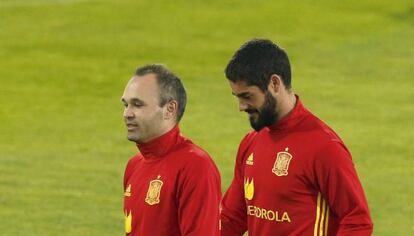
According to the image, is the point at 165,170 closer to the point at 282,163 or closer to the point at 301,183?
the point at 282,163

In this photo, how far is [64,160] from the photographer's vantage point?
22766mm

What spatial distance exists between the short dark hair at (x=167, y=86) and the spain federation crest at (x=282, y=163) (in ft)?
2.07

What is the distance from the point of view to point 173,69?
107 feet

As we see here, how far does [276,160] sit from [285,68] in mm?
554

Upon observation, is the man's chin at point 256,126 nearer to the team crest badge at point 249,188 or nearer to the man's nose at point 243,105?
the man's nose at point 243,105

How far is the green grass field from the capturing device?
1994cm

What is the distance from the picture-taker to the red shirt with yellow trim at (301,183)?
8297 mm

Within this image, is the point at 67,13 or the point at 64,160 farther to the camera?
the point at 67,13

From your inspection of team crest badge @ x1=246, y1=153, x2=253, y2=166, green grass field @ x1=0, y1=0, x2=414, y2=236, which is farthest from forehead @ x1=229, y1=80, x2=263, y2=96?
green grass field @ x1=0, y1=0, x2=414, y2=236

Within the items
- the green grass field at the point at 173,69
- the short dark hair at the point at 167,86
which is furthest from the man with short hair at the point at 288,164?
the green grass field at the point at 173,69

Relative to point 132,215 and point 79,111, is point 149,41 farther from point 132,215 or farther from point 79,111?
point 132,215

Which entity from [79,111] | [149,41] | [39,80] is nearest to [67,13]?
[149,41]

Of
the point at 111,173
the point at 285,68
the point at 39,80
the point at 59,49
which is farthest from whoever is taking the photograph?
the point at 59,49

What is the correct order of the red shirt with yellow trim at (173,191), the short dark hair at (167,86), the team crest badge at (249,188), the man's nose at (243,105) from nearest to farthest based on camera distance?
the red shirt with yellow trim at (173,191), the man's nose at (243,105), the short dark hair at (167,86), the team crest badge at (249,188)
